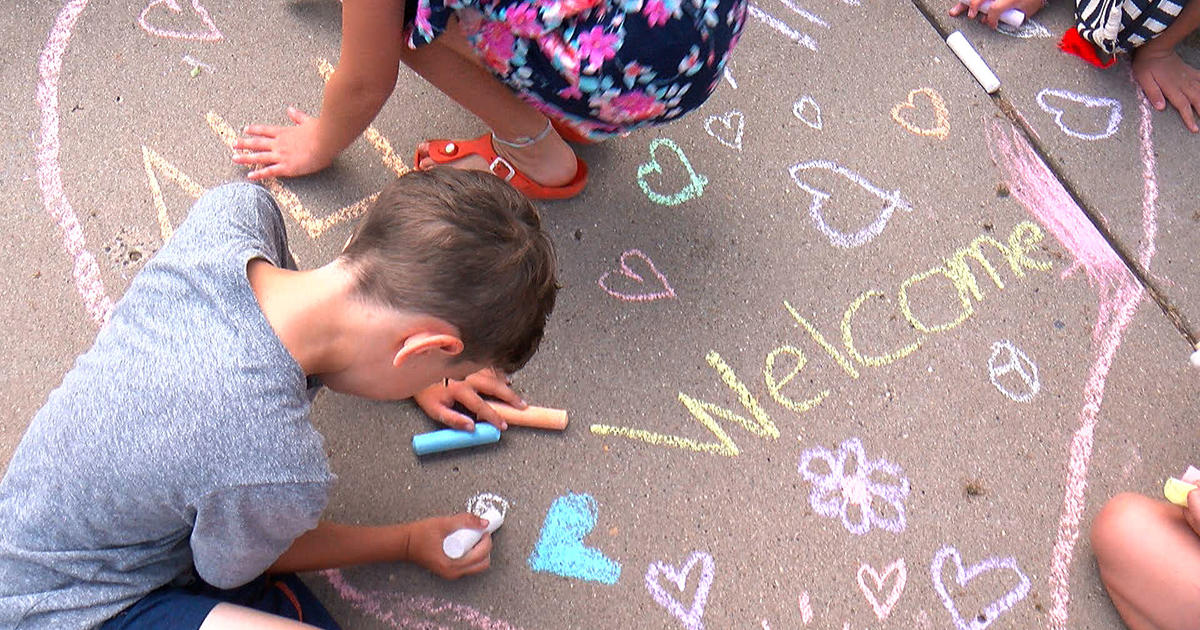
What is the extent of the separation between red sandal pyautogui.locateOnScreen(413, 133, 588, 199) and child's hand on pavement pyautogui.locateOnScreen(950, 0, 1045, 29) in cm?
92

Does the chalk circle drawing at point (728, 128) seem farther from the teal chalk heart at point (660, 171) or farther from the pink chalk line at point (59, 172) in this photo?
the pink chalk line at point (59, 172)

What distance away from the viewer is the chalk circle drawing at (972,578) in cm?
132

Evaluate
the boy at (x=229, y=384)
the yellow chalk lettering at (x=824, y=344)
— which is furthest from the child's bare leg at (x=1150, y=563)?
the boy at (x=229, y=384)

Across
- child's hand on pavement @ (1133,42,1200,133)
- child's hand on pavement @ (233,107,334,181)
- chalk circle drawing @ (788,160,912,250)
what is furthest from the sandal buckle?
child's hand on pavement @ (1133,42,1200,133)

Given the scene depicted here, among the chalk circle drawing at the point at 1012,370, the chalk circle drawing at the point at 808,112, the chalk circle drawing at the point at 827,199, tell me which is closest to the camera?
the chalk circle drawing at the point at 1012,370

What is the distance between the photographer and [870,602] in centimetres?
132

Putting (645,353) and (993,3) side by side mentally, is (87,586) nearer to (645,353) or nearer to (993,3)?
(645,353)

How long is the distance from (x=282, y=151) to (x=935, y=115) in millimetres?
1227

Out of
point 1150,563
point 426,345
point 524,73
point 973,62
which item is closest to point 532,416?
point 426,345

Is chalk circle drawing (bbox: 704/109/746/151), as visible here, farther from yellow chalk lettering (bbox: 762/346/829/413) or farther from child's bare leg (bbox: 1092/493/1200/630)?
child's bare leg (bbox: 1092/493/1200/630)

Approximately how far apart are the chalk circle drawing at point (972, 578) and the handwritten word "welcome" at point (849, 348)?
303 millimetres

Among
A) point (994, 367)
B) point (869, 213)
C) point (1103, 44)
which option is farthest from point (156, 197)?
point (1103, 44)

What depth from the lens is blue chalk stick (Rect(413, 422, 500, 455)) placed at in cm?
133

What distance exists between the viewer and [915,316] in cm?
154
